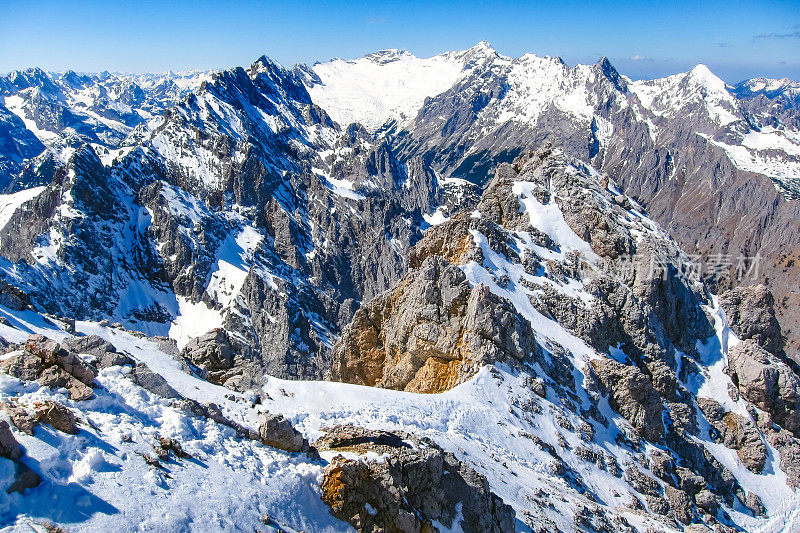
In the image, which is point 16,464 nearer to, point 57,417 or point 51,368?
point 57,417

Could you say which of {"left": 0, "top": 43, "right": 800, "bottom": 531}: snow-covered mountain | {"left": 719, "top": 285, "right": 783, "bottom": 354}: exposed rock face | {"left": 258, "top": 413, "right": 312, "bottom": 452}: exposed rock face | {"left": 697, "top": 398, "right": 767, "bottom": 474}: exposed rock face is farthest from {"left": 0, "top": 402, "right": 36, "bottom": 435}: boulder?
{"left": 719, "top": 285, "right": 783, "bottom": 354}: exposed rock face

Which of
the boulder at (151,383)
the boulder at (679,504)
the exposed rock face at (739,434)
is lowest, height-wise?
the exposed rock face at (739,434)

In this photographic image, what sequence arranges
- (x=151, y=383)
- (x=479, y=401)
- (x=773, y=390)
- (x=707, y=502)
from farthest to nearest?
(x=773, y=390) < (x=707, y=502) < (x=479, y=401) < (x=151, y=383)

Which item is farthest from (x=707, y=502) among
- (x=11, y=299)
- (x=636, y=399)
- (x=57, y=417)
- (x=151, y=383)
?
(x=11, y=299)

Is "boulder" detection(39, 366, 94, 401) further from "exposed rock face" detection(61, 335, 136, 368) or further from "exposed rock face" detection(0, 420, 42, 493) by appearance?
"exposed rock face" detection(61, 335, 136, 368)

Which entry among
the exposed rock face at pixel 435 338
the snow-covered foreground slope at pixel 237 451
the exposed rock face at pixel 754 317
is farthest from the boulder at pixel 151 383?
the exposed rock face at pixel 754 317

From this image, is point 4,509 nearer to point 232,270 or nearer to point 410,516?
point 410,516

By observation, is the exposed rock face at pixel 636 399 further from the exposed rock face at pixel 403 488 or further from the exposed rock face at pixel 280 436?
the exposed rock face at pixel 280 436
